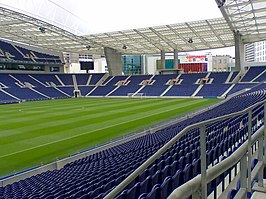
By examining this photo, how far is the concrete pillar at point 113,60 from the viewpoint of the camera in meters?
54.4

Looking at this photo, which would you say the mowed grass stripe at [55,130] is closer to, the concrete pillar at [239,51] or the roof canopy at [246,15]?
the roof canopy at [246,15]

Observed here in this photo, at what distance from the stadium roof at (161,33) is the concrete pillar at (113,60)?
9.23 ft

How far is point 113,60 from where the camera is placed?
2258 inches

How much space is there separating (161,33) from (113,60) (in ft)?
64.1

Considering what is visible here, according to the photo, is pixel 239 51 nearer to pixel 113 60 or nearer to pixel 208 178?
pixel 113 60

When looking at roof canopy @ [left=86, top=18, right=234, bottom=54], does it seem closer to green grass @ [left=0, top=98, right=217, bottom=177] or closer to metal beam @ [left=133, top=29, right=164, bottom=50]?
metal beam @ [left=133, top=29, right=164, bottom=50]

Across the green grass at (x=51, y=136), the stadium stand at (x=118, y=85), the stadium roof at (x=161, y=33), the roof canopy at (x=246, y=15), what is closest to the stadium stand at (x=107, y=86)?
the stadium stand at (x=118, y=85)

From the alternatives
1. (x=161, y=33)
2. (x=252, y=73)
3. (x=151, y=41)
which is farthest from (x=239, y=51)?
(x=151, y=41)

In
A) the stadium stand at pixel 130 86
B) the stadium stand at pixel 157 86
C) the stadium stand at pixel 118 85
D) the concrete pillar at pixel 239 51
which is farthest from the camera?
the stadium stand at pixel 130 86

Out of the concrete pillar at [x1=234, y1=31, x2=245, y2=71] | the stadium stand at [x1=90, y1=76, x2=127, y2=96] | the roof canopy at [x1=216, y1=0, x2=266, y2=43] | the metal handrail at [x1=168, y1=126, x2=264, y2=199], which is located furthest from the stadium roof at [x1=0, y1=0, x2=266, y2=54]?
the metal handrail at [x1=168, y1=126, x2=264, y2=199]

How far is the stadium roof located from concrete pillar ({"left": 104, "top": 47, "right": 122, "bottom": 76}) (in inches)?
111

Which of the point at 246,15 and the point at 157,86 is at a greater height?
the point at 246,15

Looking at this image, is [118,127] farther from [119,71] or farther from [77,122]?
[119,71]

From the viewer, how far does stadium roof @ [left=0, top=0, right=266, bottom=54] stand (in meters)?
28.4
